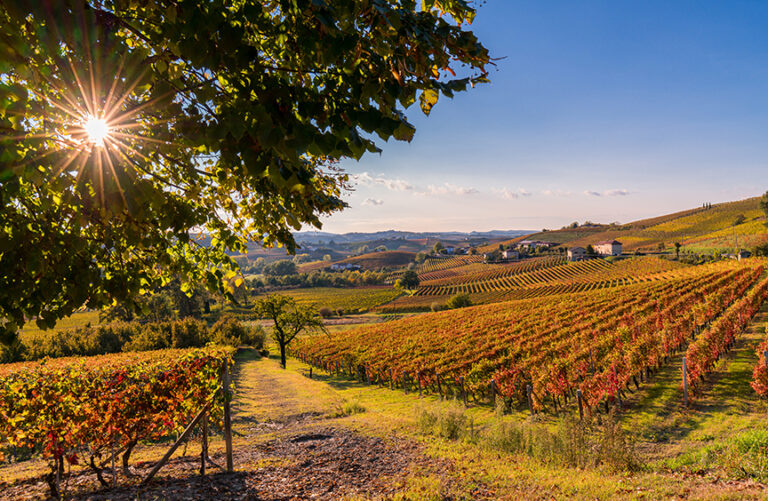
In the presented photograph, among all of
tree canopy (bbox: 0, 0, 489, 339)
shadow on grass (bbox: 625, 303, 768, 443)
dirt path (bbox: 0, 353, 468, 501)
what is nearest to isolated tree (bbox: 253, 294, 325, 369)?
dirt path (bbox: 0, 353, 468, 501)

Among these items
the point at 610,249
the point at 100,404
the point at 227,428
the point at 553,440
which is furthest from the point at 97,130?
the point at 610,249

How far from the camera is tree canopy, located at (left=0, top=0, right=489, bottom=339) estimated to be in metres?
2.10

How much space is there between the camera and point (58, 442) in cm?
568

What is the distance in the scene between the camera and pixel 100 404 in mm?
6066

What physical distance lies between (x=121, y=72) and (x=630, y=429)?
14.3m

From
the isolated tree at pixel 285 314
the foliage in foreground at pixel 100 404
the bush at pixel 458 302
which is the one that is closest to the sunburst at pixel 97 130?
the foliage in foreground at pixel 100 404

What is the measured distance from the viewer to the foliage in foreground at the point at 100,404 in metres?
5.79

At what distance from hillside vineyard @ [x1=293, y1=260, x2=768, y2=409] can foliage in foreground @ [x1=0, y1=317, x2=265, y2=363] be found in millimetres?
11565

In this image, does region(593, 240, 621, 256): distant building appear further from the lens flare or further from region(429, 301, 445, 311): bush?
the lens flare

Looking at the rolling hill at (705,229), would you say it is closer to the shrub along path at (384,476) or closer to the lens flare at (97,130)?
the shrub along path at (384,476)

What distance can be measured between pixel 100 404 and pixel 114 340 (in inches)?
1416

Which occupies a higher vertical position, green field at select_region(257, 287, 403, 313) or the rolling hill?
the rolling hill

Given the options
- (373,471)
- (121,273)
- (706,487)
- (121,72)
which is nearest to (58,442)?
(121,273)

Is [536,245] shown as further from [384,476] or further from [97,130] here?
[97,130]
